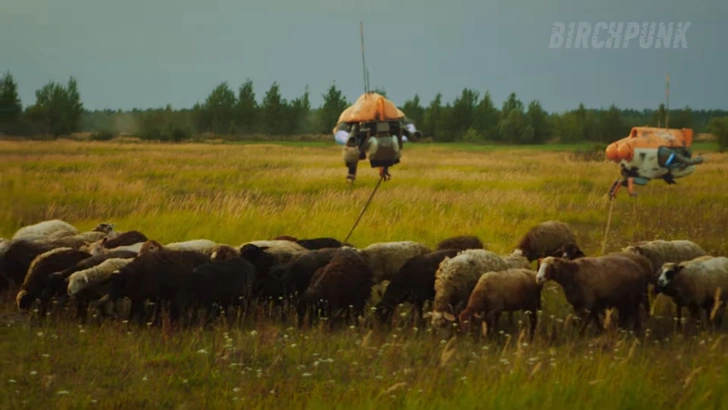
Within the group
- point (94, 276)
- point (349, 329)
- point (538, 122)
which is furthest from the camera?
point (538, 122)

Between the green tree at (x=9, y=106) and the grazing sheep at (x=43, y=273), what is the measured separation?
1665 millimetres

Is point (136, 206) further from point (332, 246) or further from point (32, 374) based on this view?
point (32, 374)

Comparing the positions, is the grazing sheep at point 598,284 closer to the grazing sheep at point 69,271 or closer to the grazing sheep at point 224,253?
the grazing sheep at point 224,253

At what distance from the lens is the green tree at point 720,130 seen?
9164mm

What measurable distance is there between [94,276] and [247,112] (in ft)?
13.0

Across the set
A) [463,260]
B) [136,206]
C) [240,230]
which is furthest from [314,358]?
[136,206]

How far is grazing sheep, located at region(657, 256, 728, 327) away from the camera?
269 inches

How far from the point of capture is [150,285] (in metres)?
6.87

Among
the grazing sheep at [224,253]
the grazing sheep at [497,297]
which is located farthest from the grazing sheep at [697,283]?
the grazing sheep at [224,253]

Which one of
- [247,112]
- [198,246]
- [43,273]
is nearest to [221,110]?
[247,112]

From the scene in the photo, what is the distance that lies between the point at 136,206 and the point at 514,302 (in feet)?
17.4

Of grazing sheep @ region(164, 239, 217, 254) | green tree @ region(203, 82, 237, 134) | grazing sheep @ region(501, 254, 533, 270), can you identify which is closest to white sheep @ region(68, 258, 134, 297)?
grazing sheep @ region(164, 239, 217, 254)

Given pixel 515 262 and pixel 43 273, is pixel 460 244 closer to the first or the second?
pixel 515 262

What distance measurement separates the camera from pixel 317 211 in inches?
386
